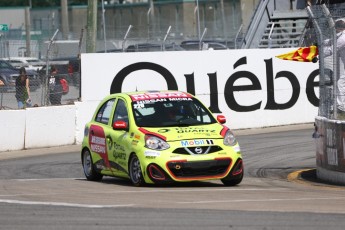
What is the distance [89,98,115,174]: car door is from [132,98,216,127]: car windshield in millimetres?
665

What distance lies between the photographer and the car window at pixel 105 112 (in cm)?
1627

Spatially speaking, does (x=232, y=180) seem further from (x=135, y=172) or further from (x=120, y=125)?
(x=120, y=125)

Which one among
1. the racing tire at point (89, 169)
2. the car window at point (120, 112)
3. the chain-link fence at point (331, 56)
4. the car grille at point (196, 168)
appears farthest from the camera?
the racing tire at point (89, 169)

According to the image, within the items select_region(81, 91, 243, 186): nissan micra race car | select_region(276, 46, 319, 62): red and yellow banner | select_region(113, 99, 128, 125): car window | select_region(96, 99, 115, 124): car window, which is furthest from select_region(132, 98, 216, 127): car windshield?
select_region(276, 46, 319, 62): red and yellow banner

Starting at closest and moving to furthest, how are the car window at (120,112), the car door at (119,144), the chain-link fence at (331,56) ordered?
the car door at (119,144) < the car window at (120,112) < the chain-link fence at (331,56)

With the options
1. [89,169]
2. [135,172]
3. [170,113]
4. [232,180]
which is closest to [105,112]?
[89,169]

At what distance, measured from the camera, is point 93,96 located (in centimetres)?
2516

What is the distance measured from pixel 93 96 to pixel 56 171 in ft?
21.0

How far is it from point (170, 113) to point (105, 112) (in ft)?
4.49

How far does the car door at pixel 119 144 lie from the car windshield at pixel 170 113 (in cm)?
24

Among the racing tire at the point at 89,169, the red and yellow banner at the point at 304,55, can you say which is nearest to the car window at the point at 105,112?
the racing tire at the point at 89,169

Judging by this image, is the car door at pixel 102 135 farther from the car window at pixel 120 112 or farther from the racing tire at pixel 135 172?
the racing tire at pixel 135 172

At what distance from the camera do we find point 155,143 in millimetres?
14625

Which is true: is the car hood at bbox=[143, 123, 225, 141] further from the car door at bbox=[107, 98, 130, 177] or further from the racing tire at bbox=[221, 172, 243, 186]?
the racing tire at bbox=[221, 172, 243, 186]
